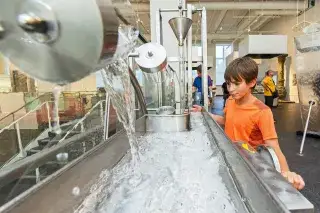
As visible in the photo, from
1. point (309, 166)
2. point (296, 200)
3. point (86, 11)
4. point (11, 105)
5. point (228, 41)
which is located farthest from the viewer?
point (228, 41)

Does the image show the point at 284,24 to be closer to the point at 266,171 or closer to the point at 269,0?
the point at 269,0

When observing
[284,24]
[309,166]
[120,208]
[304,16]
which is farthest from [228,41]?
[120,208]

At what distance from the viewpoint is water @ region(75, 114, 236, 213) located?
64cm

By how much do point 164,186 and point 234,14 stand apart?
10386 millimetres

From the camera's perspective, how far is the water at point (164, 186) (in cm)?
64

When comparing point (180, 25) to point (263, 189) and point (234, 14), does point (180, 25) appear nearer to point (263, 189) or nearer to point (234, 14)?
point (263, 189)

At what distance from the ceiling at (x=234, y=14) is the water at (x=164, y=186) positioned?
2.64 meters

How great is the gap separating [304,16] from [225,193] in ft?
29.5

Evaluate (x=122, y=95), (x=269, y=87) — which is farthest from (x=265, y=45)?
(x=122, y=95)

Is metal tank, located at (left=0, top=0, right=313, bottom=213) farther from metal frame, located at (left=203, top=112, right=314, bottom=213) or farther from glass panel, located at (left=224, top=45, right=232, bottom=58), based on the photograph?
glass panel, located at (left=224, top=45, right=232, bottom=58)

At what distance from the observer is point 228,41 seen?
595 inches

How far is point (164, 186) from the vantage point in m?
0.79

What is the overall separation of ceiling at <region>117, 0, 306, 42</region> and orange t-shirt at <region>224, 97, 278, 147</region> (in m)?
2.33

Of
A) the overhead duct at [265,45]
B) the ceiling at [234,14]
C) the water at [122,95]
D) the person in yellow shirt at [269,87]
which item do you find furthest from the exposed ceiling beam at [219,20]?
the water at [122,95]
